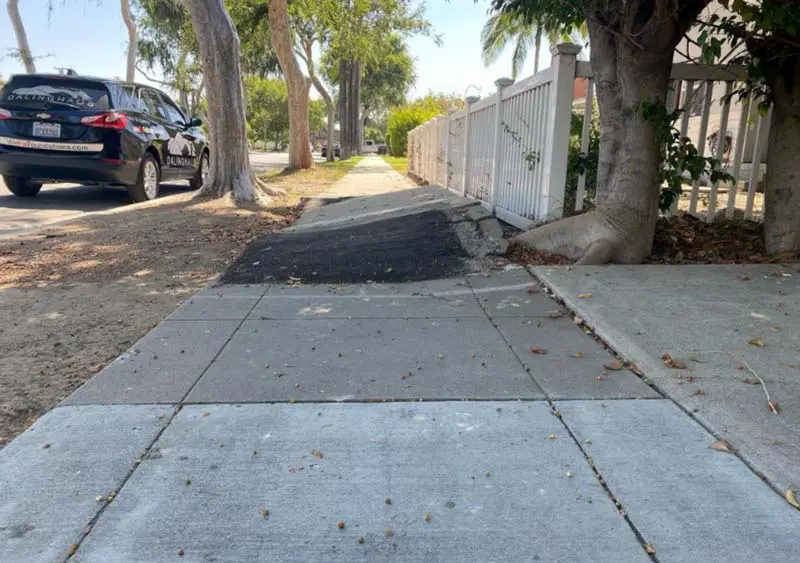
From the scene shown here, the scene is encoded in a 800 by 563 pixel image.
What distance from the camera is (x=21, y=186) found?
34.7 feet

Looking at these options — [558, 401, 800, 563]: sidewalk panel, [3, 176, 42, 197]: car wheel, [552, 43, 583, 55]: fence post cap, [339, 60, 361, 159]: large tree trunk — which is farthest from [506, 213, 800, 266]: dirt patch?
[339, 60, 361, 159]: large tree trunk

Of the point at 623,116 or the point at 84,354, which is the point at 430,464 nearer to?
the point at 84,354

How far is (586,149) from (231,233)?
4783mm

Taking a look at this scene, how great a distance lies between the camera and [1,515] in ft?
7.48

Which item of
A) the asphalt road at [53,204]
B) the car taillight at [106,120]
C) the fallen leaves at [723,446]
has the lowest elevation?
the fallen leaves at [723,446]

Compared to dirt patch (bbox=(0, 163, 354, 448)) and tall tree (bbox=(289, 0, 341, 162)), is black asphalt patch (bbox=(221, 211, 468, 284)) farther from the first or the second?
tall tree (bbox=(289, 0, 341, 162))

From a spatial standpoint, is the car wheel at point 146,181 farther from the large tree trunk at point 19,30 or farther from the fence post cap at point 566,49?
the large tree trunk at point 19,30

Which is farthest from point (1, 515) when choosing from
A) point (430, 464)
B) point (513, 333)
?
point (513, 333)

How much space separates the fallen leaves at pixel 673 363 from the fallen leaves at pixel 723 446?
30.6 inches

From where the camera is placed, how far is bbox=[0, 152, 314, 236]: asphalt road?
8691 mm

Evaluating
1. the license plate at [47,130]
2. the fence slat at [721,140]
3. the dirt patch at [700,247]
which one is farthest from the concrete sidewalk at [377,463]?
the license plate at [47,130]

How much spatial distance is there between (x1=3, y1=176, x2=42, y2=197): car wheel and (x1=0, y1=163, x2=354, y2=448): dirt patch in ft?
7.58

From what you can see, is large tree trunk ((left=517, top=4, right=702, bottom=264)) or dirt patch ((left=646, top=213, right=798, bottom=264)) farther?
dirt patch ((left=646, top=213, right=798, bottom=264))

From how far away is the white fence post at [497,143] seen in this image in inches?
317
